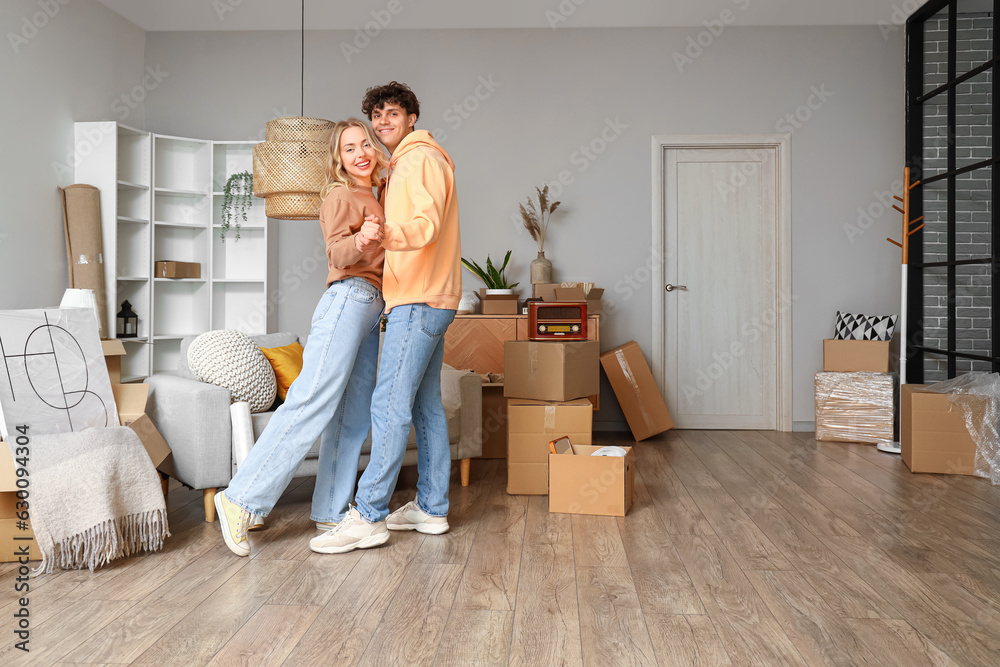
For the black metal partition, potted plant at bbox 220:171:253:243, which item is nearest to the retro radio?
the black metal partition

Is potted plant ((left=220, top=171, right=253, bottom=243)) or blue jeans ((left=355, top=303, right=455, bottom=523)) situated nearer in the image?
blue jeans ((left=355, top=303, right=455, bottom=523))

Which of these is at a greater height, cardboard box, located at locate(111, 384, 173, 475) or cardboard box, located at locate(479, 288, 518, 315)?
cardboard box, located at locate(479, 288, 518, 315)

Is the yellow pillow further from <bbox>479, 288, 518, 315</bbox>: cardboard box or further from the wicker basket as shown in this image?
<bbox>479, 288, 518, 315</bbox>: cardboard box

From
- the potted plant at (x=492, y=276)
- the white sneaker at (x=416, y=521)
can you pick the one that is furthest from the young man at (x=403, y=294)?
the potted plant at (x=492, y=276)

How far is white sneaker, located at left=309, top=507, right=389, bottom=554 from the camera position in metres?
2.20

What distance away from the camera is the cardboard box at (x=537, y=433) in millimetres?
2971

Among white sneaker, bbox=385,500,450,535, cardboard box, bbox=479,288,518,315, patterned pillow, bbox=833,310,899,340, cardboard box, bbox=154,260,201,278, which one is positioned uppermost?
cardboard box, bbox=154,260,201,278

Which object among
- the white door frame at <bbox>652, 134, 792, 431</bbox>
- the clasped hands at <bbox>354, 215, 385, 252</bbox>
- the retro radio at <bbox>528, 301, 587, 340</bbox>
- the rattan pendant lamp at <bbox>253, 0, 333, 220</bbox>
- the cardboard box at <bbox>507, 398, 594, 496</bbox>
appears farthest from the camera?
the white door frame at <bbox>652, 134, 792, 431</bbox>

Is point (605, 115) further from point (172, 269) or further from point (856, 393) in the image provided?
point (172, 269)

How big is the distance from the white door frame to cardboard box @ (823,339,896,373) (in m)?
0.37

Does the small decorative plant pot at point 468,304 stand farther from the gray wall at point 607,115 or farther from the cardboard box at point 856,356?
the cardboard box at point 856,356

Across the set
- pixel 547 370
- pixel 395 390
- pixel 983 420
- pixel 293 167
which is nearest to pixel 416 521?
pixel 395 390

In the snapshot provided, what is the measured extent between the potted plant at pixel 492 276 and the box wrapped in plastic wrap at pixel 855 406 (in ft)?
6.50

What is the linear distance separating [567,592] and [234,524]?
0.99 meters
